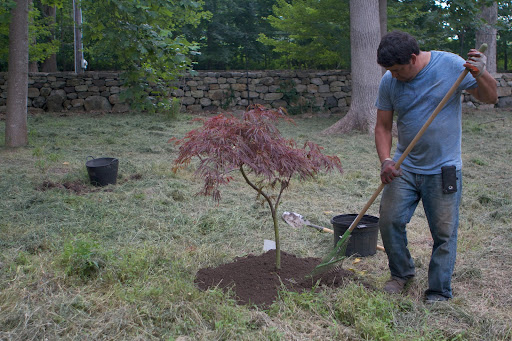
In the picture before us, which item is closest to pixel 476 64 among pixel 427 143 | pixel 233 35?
pixel 427 143

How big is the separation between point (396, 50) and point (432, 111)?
452 millimetres

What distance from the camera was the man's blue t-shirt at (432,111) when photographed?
2.92 metres

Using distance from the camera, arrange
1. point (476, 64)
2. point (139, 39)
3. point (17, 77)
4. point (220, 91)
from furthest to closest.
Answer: point (220, 91) → point (17, 77) → point (139, 39) → point (476, 64)

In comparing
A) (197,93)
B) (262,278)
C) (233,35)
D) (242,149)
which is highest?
(233,35)

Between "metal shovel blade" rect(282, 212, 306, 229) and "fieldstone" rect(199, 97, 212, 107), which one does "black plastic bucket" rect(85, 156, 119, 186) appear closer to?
"metal shovel blade" rect(282, 212, 306, 229)

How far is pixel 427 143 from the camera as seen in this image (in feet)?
9.67

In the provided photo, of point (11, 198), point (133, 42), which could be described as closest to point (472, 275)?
point (11, 198)

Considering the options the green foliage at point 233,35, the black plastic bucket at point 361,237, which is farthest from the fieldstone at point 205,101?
the black plastic bucket at point 361,237

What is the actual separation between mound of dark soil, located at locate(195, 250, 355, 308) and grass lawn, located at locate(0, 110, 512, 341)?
0.10 metres

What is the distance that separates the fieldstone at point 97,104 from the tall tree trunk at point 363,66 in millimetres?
7000

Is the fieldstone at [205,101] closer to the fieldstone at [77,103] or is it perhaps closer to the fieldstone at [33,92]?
the fieldstone at [77,103]

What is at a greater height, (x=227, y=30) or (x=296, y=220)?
(x=227, y=30)

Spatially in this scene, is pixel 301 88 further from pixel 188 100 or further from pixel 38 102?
pixel 38 102

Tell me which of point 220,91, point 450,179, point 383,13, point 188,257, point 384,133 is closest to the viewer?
point 450,179
